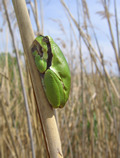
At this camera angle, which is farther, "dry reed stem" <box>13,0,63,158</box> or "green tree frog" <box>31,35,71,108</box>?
"green tree frog" <box>31,35,71,108</box>

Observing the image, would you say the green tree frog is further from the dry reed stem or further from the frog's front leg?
the dry reed stem

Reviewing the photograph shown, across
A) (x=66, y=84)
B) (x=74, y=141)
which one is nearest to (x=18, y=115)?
(x=74, y=141)

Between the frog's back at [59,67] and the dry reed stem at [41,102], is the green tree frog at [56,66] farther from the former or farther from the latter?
the dry reed stem at [41,102]

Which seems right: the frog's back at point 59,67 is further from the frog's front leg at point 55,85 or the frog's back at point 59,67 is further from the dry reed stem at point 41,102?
the dry reed stem at point 41,102

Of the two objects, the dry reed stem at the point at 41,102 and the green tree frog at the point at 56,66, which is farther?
the green tree frog at the point at 56,66

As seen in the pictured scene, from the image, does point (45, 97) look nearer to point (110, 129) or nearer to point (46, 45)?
point (46, 45)

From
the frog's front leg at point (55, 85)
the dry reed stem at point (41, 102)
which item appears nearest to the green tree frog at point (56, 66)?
the frog's front leg at point (55, 85)

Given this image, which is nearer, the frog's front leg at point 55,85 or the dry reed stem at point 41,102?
the dry reed stem at point 41,102

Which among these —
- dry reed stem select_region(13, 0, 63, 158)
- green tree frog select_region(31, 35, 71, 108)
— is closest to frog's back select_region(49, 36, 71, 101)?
green tree frog select_region(31, 35, 71, 108)

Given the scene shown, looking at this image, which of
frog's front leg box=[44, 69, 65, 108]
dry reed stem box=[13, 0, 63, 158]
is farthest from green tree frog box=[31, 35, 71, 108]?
dry reed stem box=[13, 0, 63, 158]

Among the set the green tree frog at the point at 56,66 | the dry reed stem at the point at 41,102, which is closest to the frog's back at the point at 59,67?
the green tree frog at the point at 56,66

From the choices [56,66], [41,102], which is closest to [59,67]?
[56,66]

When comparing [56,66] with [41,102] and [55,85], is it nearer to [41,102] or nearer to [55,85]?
[55,85]

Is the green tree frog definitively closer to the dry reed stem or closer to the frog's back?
the frog's back
